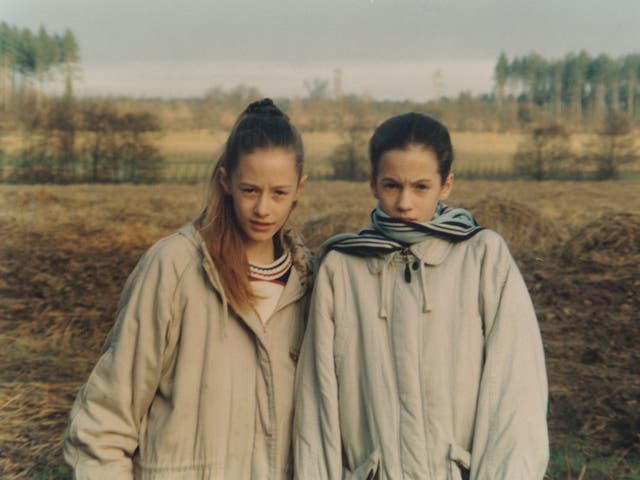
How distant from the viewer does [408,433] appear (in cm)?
212

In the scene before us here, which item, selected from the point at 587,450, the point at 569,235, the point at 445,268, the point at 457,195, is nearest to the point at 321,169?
the point at 457,195

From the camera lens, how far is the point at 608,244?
575 cm

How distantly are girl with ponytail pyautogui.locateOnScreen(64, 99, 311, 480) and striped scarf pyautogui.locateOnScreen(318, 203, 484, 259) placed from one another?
0.22 metres

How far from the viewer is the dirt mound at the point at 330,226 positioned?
6434mm

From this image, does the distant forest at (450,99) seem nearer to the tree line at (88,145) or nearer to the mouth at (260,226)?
the tree line at (88,145)

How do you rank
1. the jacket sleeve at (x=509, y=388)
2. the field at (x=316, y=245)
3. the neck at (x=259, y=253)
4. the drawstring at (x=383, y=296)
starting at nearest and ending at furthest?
the jacket sleeve at (x=509, y=388) → the drawstring at (x=383, y=296) → the neck at (x=259, y=253) → the field at (x=316, y=245)

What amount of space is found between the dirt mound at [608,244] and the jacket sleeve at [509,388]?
3744 millimetres

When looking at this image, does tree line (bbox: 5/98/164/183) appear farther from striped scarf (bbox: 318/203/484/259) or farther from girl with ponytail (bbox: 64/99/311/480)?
striped scarf (bbox: 318/203/484/259)

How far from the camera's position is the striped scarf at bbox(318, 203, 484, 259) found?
221 centimetres

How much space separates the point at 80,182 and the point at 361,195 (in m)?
2.64

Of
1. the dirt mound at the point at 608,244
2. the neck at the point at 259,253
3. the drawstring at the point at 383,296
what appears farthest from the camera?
the dirt mound at the point at 608,244

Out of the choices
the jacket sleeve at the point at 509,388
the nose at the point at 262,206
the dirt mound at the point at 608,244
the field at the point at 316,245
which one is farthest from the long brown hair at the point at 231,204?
the dirt mound at the point at 608,244

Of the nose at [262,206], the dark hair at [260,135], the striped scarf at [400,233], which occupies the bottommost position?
the striped scarf at [400,233]

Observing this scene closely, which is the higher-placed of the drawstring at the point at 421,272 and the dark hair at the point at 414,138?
the dark hair at the point at 414,138
